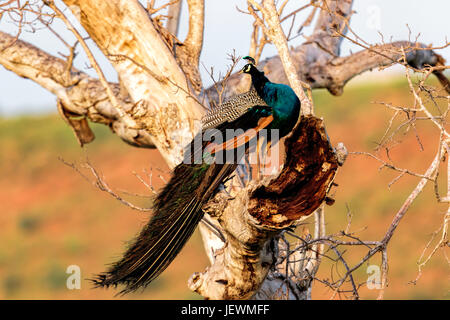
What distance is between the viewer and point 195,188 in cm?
460

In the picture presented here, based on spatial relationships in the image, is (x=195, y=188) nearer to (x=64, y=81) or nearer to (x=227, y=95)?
(x=227, y=95)

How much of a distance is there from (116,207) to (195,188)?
672 inches

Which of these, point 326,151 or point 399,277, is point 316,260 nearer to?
point 326,151

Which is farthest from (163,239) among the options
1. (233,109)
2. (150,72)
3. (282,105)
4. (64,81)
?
(64,81)

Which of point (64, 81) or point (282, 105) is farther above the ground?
point (64, 81)

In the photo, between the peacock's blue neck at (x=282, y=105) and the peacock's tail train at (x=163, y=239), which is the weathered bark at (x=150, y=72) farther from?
the peacock's blue neck at (x=282, y=105)

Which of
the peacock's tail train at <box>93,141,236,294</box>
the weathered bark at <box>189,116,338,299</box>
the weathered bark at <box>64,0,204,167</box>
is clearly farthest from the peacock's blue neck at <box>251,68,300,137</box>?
the weathered bark at <box>64,0,204,167</box>

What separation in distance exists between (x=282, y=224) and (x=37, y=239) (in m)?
18.2

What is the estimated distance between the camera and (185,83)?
5.62 meters

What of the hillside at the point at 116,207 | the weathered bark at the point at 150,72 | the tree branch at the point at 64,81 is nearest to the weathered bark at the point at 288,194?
the weathered bark at the point at 150,72

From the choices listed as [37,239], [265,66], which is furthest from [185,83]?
[37,239]

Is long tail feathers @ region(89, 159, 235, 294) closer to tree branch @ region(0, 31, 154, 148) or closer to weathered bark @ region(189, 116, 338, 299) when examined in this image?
weathered bark @ region(189, 116, 338, 299)

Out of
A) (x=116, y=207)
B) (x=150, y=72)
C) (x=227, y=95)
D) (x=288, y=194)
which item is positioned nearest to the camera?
(x=288, y=194)

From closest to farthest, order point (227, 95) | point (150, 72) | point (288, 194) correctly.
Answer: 1. point (288, 194)
2. point (150, 72)
3. point (227, 95)
